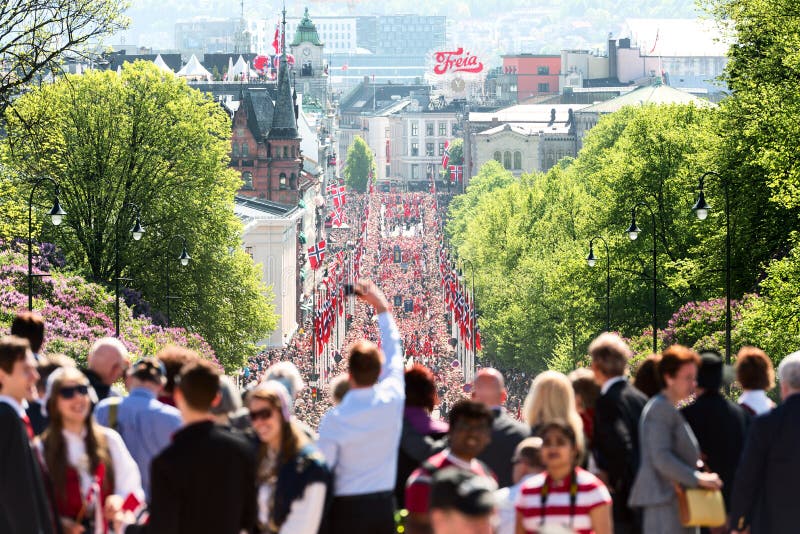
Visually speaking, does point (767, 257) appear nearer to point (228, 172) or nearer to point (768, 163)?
point (768, 163)

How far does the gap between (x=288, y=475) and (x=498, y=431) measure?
8.01ft

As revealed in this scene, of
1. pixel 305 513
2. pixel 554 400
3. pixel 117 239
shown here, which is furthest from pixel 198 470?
pixel 117 239

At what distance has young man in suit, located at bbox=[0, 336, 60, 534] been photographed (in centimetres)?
1468

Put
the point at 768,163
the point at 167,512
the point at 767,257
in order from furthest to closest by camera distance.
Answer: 1. the point at 767,257
2. the point at 768,163
3. the point at 167,512

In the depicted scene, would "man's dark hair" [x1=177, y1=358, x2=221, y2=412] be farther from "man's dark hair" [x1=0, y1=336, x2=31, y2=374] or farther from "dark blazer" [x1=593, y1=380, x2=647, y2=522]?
"dark blazer" [x1=593, y1=380, x2=647, y2=522]

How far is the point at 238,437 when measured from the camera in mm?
13742

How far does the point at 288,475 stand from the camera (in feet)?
47.8

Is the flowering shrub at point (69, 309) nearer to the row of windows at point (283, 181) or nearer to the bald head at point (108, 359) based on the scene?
the bald head at point (108, 359)

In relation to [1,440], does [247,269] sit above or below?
below

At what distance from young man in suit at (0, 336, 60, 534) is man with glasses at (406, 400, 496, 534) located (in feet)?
9.79

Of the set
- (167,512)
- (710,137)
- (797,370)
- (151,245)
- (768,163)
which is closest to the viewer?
(167,512)

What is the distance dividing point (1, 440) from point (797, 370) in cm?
678

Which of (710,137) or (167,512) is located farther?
(710,137)

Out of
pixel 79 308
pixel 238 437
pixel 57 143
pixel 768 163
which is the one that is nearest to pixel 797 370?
pixel 238 437
